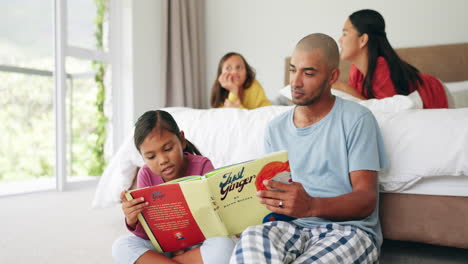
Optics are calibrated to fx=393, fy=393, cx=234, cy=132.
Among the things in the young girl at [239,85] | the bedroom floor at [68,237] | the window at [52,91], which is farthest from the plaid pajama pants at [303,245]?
the window at [52,91]

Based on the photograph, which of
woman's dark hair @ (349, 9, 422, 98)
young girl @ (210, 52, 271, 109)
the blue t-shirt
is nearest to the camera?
the blue t-shirt

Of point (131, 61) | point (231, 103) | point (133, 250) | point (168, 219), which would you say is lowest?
point (133, 250)

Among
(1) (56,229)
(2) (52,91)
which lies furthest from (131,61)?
(1) (56,229)

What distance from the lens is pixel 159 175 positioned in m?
1.24

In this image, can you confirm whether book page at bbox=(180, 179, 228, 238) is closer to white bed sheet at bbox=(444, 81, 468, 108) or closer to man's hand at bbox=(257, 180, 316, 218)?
man's hand at bbox=(257, 180, 316, 218)

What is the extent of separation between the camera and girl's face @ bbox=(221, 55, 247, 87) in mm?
2496

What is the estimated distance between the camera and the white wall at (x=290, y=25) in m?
3.16

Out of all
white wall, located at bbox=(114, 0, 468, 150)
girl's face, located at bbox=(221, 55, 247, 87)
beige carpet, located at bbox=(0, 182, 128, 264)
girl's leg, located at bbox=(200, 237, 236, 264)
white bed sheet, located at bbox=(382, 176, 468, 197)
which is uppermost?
white wall, located at bbox=(114, 0, 468, 150)

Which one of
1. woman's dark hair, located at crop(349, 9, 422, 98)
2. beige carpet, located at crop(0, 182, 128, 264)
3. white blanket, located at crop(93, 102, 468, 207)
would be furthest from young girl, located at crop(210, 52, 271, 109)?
beige carpet, located at crop(0, 182, 128, 264)

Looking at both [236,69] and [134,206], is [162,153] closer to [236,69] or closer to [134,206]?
[134,206]

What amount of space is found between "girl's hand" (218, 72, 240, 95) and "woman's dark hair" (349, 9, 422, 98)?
870 millimetres

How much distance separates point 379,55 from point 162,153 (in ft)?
3.78

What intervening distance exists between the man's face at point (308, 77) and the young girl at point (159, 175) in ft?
1.22

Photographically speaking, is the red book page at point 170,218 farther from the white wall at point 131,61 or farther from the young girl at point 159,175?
the white wall at point 131,61
